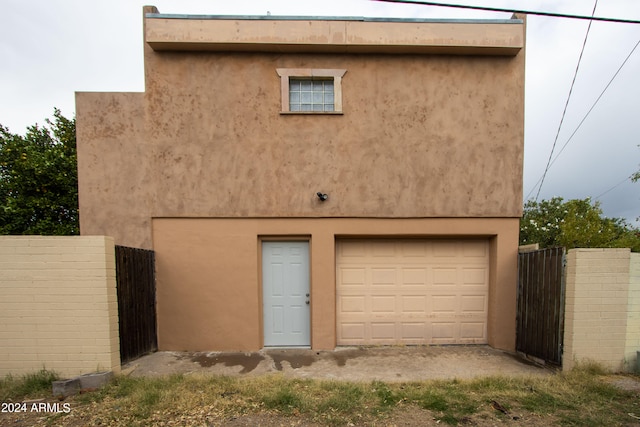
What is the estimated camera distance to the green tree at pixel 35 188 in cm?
904

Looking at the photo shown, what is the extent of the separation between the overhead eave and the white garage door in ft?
12.7

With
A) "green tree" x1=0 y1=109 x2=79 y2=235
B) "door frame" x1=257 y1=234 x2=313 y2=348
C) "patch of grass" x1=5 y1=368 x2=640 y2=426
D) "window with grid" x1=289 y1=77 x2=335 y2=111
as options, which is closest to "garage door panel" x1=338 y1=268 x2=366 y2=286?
"door frame" x1=257 y1=234 x2=313 y2=348

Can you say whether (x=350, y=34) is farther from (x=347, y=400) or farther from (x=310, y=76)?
(x=347, y=400)

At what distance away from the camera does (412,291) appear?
6.30 metres

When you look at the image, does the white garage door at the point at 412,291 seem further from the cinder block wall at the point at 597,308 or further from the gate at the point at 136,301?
the gate at the point at 136,301

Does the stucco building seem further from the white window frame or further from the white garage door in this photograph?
the white garage door

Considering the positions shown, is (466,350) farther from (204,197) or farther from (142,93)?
(142,93)

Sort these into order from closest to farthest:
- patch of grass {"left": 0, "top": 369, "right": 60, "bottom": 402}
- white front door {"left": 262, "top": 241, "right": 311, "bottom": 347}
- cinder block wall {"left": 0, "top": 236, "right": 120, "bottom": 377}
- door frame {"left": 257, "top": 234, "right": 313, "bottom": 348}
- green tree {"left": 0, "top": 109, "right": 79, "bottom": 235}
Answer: patch of grass {"left": 0, "top": 369, "right": 60, "bottom": 402}, cinder block wall {"left": 0, "top": 236, "right": 120, "bottom": 377}, door frame {"left": 257, "top": 234, "right": 313, "bottom": 348}, white front door {"left": 262, "top": 241, "right": 311, "bottom": 347}, green tree {"left": 0, "top": 109, "right": 79, "bottom": 235}

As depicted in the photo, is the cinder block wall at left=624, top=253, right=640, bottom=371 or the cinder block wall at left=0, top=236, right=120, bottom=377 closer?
the cinder block wall at left=0, top=236, right=120, bottom=377

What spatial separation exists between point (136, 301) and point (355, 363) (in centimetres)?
397

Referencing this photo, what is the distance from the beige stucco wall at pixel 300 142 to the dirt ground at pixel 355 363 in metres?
2.31

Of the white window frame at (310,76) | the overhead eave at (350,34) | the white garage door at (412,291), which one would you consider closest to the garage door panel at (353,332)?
the white garage door at (412,291)

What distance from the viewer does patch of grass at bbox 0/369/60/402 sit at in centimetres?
412

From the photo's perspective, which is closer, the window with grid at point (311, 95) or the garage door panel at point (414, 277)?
the window with grid at point (311, 95)
